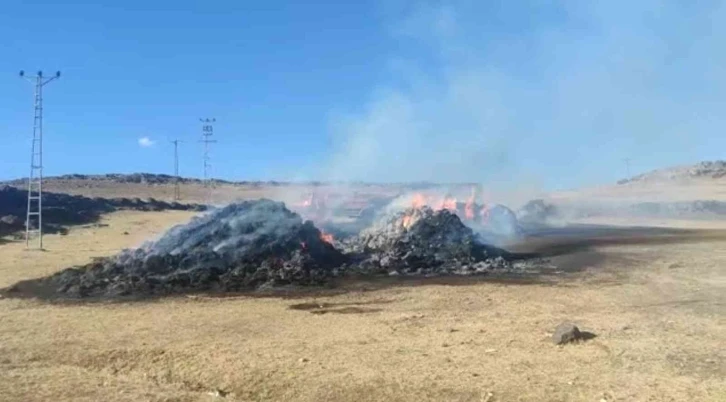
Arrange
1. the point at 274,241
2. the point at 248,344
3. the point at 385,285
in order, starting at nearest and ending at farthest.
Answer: the point at 248,344, the point at 385,285, the point at 274,241

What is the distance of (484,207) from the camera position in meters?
52.1

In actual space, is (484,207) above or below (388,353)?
above

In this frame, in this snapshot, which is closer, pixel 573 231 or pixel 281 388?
pixel 281 388

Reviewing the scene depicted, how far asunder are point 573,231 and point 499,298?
31.5 meters

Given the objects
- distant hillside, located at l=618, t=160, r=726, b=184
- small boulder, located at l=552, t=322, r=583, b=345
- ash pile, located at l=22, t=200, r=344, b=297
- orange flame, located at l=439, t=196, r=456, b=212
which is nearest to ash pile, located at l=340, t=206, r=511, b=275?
ash pile, located at l=22, t=200, r=344, b=297

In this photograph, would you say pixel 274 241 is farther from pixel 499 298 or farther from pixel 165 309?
pixel 499 298

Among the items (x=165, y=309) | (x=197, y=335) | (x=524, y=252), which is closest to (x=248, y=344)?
(x=197, y=335)

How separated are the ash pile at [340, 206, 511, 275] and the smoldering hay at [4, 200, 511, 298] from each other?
5 centimetres

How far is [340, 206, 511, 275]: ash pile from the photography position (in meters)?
28.6

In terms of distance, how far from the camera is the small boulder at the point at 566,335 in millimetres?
14521

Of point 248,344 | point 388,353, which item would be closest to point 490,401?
point 388,353

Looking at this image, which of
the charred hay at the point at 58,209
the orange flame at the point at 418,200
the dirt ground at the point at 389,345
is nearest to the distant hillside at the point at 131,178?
the charred hay at the point at 58,209

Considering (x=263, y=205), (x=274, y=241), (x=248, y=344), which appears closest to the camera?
(x=248, y=344)

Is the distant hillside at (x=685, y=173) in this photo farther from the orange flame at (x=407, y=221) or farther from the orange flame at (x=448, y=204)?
the orange flame at (x=407, y=221)
